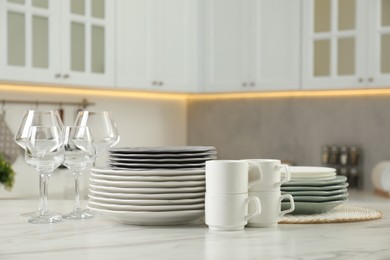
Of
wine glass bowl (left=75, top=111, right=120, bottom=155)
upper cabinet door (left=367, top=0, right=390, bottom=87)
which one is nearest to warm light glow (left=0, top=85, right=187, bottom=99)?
upper cabinet door (left=367, top=0, right=390, bottom=87)

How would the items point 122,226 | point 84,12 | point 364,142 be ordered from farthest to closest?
point 364,142 → point 84,12 → point 122,226

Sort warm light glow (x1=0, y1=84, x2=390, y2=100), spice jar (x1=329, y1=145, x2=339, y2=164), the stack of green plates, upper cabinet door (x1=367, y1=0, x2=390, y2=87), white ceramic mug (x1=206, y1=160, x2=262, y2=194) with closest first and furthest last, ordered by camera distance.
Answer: white ceramic mug (x1=206, y1=160, x2=262, y2=194) < the stack of green plates < upper cabinet door (x1=367, y1=0, x2=390, y2=87) < warm light glow (x1=0, y1=84, x2=390, y2=100) < spice jar (x1=329, y1=145, x2=339, y2=164)

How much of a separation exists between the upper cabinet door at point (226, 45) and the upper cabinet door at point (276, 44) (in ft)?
0.20

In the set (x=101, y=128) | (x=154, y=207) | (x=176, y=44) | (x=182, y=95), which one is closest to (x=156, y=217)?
(x=154, y=207)

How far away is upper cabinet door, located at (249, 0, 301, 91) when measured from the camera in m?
4.26

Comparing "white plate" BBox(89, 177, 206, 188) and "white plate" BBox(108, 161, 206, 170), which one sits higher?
"white plate" BBox(108, 161, 206, 170)

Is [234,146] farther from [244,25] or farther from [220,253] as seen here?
[220,253]

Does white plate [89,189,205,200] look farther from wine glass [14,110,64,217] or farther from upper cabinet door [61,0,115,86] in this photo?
upper cabinet door [61,0,115,86]

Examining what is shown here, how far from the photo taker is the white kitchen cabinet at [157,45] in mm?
4223

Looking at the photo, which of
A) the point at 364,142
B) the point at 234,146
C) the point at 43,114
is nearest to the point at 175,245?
the point at 43,114

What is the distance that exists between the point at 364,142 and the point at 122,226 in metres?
3.05

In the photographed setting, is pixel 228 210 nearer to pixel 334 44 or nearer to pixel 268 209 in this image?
pixel 268 209

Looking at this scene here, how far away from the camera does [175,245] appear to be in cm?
127

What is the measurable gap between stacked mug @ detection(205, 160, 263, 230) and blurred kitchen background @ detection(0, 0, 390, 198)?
7.72ft
